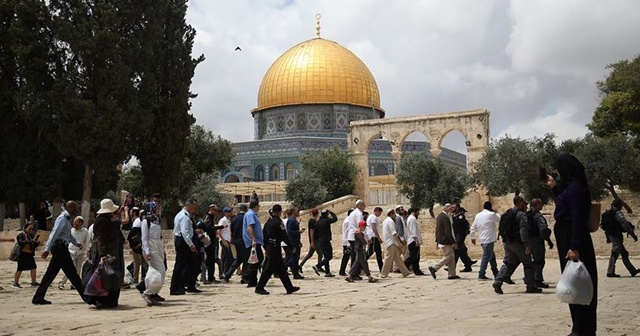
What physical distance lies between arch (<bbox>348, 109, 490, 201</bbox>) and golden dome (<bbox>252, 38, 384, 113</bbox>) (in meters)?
10.7

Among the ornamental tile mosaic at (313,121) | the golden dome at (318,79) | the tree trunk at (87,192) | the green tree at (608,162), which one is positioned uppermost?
the golden dome at (318,79)

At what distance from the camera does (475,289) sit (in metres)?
10.2

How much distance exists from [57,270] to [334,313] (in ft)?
12.0

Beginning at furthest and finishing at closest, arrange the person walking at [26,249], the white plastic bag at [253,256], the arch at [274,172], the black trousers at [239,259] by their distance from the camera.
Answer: the arch at [274,172]
the black trousers at [239,259]
the person walking at [26,249]
the white plastic bag at [253,256]

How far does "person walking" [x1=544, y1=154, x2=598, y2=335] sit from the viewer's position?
5.18 meters

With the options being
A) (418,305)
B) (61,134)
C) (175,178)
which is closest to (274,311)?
(418,305)

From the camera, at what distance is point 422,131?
41.3m

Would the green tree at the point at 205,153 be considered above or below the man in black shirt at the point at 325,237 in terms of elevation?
above

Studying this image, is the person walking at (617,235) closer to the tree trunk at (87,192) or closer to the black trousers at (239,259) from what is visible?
the black trousers at (239,259)

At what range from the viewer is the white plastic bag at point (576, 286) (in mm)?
5004

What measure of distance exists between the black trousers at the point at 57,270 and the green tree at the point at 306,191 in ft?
96.8

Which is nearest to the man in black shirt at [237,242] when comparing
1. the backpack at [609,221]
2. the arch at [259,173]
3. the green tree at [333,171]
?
the backpack at [609,221]

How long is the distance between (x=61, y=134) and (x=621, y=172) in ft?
73.1

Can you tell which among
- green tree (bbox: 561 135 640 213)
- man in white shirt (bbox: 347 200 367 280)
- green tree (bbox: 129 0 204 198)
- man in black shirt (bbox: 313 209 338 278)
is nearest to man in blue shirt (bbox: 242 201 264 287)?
man in white shirt (bbox: 347 200 367 280)
